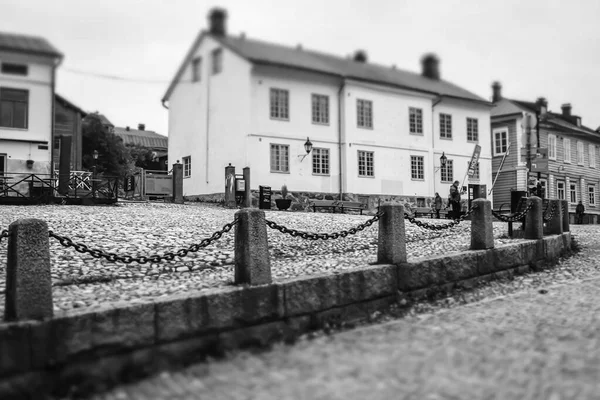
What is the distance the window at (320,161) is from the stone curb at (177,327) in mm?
22182

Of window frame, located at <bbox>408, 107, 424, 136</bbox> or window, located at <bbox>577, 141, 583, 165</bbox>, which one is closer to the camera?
window frame, located at <bbox>408, 107, 424, 136</bbox>

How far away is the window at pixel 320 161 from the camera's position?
28797 millimetres

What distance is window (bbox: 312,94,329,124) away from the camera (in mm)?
29203

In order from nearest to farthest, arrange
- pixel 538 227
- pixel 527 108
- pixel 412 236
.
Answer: pixel 538 227, pixel 412 236, pixel 527 108

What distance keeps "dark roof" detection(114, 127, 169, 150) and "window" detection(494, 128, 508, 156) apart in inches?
1848

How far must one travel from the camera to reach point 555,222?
11375mm

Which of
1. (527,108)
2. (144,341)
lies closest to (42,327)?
(144,341)

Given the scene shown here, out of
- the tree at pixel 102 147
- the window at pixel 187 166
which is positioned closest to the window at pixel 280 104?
the window at pixel 187 166

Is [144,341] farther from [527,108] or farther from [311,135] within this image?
[527,108]

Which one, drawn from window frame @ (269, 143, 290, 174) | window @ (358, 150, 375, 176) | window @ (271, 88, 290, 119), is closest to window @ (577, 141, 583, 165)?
window @ (358, 150, 375, 176)

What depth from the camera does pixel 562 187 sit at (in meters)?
40.8

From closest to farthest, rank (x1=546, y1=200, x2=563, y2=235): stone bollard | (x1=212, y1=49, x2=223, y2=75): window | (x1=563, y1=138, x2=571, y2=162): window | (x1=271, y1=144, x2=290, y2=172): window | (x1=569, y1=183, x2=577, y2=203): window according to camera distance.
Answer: (x1=546, y1=200, x2=563, y2=235): stone bollard < (x1=271, y1=144, x2=290, y2=172): window < (x1=212, y1=49, x2=223, y2=75): window < (x1=563, y1=138, x2=571, y2=162): window < (x1=569, y1=183, x2=577, y2=203): window

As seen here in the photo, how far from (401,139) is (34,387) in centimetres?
2948

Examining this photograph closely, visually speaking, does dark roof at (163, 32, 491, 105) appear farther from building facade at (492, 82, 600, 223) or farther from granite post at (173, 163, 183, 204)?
granite post at (173, 163, 183, 204)
